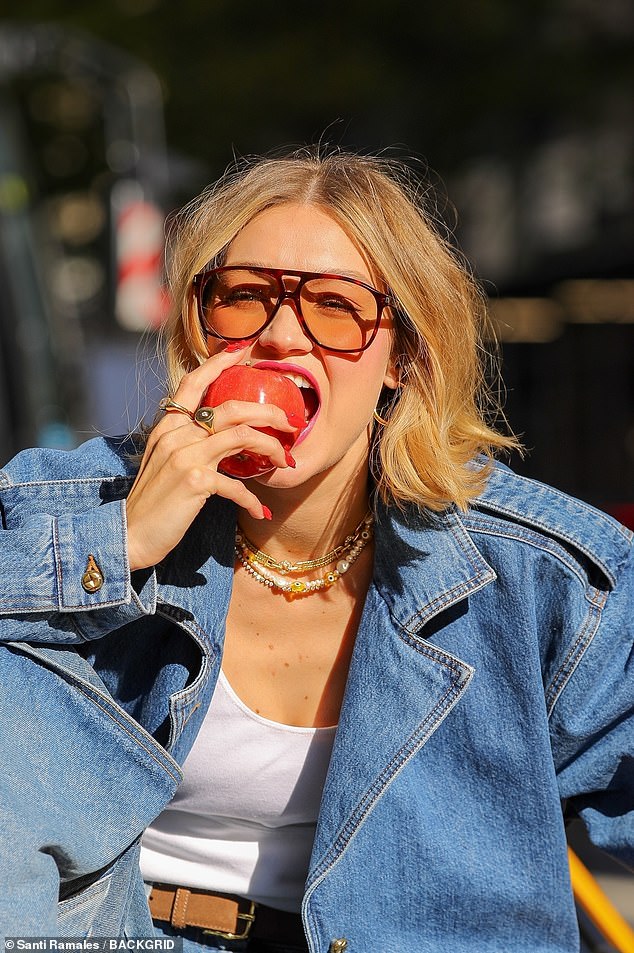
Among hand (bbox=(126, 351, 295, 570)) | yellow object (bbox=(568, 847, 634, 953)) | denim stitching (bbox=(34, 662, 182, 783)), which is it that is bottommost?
yellow object (bbox=(568, 847, 634, 953))

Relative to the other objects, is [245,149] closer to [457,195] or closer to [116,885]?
[457,195]

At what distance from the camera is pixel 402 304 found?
229 centimetres

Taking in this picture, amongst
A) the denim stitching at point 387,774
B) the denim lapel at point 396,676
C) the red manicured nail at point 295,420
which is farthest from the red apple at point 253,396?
the denim stitching at point 387,774

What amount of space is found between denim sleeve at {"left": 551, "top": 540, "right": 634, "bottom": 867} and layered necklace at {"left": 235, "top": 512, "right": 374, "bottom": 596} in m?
0.53

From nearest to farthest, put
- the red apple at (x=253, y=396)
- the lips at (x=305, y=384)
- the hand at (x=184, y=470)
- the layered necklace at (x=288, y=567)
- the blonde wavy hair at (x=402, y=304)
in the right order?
1. the hand at (x=184, y=470)
2. the red apple at (x=253, y=396)
3. the lips at (x=305, y=384)
4. the blonde wavy hair at (x=402, y=304)
5. the layered necklace at (x=288, y=567)

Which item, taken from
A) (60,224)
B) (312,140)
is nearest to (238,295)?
(312,140)

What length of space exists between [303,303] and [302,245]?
0.42 ft

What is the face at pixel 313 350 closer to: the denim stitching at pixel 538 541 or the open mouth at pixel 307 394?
the open mouth at pixel 307 394

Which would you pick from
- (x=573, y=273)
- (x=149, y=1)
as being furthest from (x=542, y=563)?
(x=573, y=273)

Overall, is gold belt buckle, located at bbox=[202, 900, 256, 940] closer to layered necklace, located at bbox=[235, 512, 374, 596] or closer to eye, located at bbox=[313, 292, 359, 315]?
layered necklace, located at bbox=[235, 512, 374, 596]

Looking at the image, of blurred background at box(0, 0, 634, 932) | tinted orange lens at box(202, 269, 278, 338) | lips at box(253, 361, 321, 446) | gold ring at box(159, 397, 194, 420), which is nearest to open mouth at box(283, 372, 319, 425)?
lips at box(253, 361, 321, 446)

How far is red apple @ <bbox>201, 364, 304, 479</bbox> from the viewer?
2.07 meters

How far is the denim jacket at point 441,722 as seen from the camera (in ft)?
7.03

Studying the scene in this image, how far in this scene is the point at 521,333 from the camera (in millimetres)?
16391
